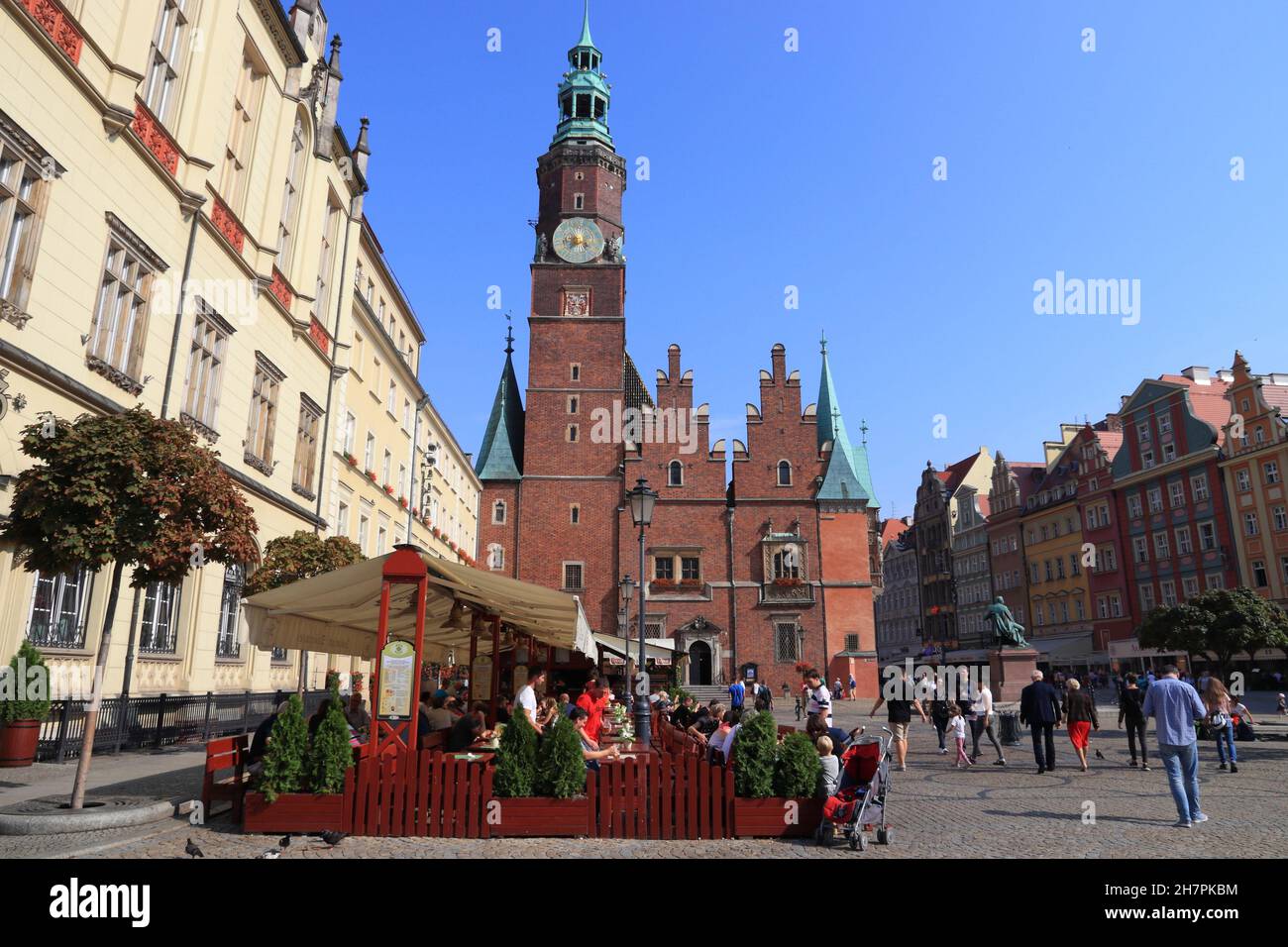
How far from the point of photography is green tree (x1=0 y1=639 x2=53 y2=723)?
1074 cm

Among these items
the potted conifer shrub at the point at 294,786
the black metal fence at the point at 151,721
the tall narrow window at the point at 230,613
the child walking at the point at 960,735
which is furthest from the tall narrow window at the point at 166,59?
the child walking at the point at 960,735

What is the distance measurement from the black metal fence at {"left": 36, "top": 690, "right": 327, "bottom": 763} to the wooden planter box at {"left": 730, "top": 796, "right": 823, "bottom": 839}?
8.29 metres

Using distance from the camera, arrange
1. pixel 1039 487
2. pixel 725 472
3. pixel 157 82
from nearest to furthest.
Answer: pixel 157 82, pixel 725 472, pixel 1039 487

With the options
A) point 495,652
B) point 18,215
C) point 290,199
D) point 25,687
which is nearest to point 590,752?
point 495,652

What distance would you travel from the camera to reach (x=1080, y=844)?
7.67 m

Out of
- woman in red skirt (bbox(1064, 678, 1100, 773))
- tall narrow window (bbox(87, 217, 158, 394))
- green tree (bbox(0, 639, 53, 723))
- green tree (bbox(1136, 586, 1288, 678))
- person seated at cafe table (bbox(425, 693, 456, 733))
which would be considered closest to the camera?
person seated at cafe table (bbox(425, 693, 456, 733))

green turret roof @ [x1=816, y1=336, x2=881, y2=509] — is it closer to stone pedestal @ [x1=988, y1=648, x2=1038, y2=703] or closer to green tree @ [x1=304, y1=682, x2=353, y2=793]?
stone pedestal @ [x1=988, y1=648, x2=1038, y2=703]

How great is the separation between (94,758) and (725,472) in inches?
1479

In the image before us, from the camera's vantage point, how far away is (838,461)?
4828 cm

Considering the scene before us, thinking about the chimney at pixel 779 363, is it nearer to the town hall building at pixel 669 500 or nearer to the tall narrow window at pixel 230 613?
the town hall building at pixel 669 500

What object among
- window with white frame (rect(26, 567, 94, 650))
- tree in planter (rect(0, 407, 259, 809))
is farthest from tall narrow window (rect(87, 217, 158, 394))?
tree in planter (rect(0, 407, 259, 809))

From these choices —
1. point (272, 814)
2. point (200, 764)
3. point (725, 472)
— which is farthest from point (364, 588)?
point (725, 472)

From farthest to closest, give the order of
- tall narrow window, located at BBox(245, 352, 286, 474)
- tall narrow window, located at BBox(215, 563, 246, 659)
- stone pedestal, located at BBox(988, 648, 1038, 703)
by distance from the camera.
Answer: stone pedestal, located at BBox(988, 648, 1038, 703) < tall narrow window, located at BBox(245, 352, 286, 474) < tall narrow window, located at BBox(215, 563, 246, 659)
